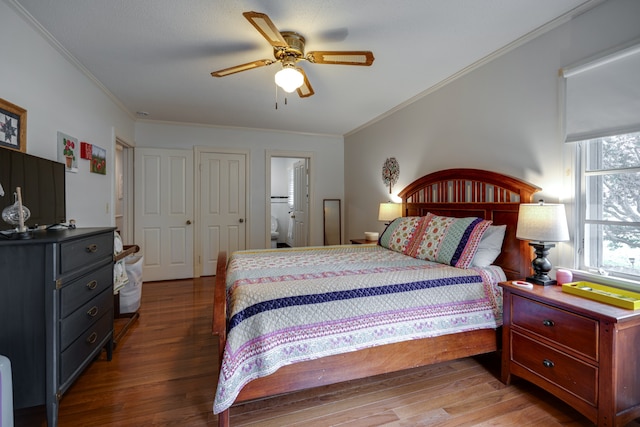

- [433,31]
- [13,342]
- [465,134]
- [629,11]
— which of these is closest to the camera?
[13,342]

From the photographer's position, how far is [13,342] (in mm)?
1453

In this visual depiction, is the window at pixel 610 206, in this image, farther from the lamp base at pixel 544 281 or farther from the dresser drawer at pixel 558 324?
the dresser drawer at pixel 558 324

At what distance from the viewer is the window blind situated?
168 centimetres

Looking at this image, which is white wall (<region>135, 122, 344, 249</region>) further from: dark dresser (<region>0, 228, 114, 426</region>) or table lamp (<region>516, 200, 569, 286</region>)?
table lamp (<region>516, 200, 569, 286</region>)

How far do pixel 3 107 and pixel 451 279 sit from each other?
117 inches

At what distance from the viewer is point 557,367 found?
5.44 ft

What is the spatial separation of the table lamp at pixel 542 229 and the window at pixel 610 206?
20 centimetres

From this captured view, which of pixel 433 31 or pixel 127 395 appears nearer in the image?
pixel 127 395

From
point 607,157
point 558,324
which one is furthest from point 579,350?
point 607,157

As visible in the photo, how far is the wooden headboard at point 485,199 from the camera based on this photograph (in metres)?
2.30

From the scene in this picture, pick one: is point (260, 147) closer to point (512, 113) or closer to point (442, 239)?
point (442, 239)

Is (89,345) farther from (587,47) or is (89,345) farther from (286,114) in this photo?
(587,47)

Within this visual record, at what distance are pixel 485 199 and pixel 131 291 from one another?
358 cm

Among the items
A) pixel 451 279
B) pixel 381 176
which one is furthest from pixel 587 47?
pixel 381 176
